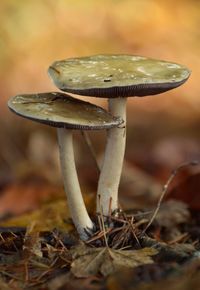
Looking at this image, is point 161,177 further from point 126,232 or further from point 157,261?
point 157,261

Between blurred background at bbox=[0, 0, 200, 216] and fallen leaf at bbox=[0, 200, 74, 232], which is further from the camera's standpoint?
blurred background at bbox=[0, 0, 200, 216]

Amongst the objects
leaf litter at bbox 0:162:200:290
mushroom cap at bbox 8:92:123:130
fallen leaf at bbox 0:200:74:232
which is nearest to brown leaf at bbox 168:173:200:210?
leaf litter at bbox 0:162:200:290

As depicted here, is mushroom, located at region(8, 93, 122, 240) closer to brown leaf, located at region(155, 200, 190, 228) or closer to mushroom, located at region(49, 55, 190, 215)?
mushroom, located at region(49, 55, 190, 215)

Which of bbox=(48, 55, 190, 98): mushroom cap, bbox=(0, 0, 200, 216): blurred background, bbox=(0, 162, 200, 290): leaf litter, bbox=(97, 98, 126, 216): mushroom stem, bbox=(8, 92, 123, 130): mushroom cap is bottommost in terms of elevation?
bbox=(0, 0, 200, 216): blurred background

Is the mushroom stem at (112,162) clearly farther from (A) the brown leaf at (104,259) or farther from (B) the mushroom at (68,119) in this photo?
(A) the brown leaf at (104,259)

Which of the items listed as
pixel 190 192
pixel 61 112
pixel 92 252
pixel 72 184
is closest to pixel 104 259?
pixel 92 252

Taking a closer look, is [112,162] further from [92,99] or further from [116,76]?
[92,99]

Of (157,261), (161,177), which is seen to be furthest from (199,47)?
(157,261)

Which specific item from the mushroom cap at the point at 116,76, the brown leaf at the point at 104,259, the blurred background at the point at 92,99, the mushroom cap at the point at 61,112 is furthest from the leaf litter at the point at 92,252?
the blurred background at the point at 92,99
